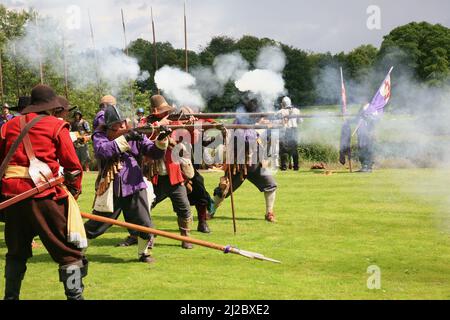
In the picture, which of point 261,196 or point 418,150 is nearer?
point 261,196

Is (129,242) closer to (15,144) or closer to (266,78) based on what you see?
(15,144)

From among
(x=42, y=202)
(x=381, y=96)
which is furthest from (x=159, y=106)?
(x=381, y=96)

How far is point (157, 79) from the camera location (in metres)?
16.1

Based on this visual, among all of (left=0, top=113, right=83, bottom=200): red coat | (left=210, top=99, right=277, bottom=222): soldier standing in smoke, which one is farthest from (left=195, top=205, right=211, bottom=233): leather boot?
(left=0, top=113, right=83, bottom=200): red coat

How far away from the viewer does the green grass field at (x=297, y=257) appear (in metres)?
7.72

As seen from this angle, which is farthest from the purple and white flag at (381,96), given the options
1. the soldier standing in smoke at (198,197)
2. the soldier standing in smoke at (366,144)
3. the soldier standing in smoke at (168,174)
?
the soldier standing in smoke at (366,144)

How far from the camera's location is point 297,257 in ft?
30.8

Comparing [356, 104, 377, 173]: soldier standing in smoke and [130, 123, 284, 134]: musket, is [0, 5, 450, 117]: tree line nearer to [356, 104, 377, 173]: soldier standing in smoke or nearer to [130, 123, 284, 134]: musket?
[356, 104, 377, 173]: soldier standing in smoke

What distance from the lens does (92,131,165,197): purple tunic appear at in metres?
8.97

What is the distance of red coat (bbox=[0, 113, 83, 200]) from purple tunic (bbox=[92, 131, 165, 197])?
209 cm
